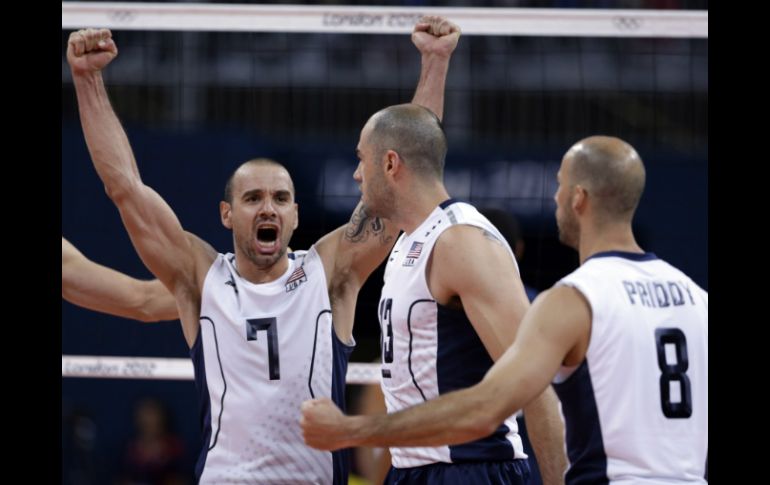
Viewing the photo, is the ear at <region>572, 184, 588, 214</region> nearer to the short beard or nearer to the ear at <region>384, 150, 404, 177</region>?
the ear at <region>384, 150, 404, 177</region>

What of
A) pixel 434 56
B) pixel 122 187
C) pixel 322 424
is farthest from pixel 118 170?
pixel 322 424

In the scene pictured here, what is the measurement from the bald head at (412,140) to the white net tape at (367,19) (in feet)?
12.1

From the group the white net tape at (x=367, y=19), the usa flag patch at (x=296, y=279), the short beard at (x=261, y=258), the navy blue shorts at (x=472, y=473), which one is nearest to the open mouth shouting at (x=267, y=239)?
the short beard at (x=261, y=258)

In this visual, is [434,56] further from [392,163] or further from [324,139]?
[324,139]

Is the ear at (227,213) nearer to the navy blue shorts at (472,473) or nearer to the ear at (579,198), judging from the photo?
the navy blue shorts at (472,473)

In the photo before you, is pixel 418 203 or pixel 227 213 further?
pixel 227 213

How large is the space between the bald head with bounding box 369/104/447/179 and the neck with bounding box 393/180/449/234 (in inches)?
2.8

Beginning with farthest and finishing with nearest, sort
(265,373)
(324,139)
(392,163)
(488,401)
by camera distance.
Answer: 1. (324,139)
2. (265,373)
3. (392,163)
4. (488,401)

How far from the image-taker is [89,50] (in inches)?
206

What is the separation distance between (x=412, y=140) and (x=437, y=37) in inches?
42.5

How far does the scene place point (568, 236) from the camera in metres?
4.33

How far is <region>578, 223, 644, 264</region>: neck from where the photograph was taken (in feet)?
14.0
